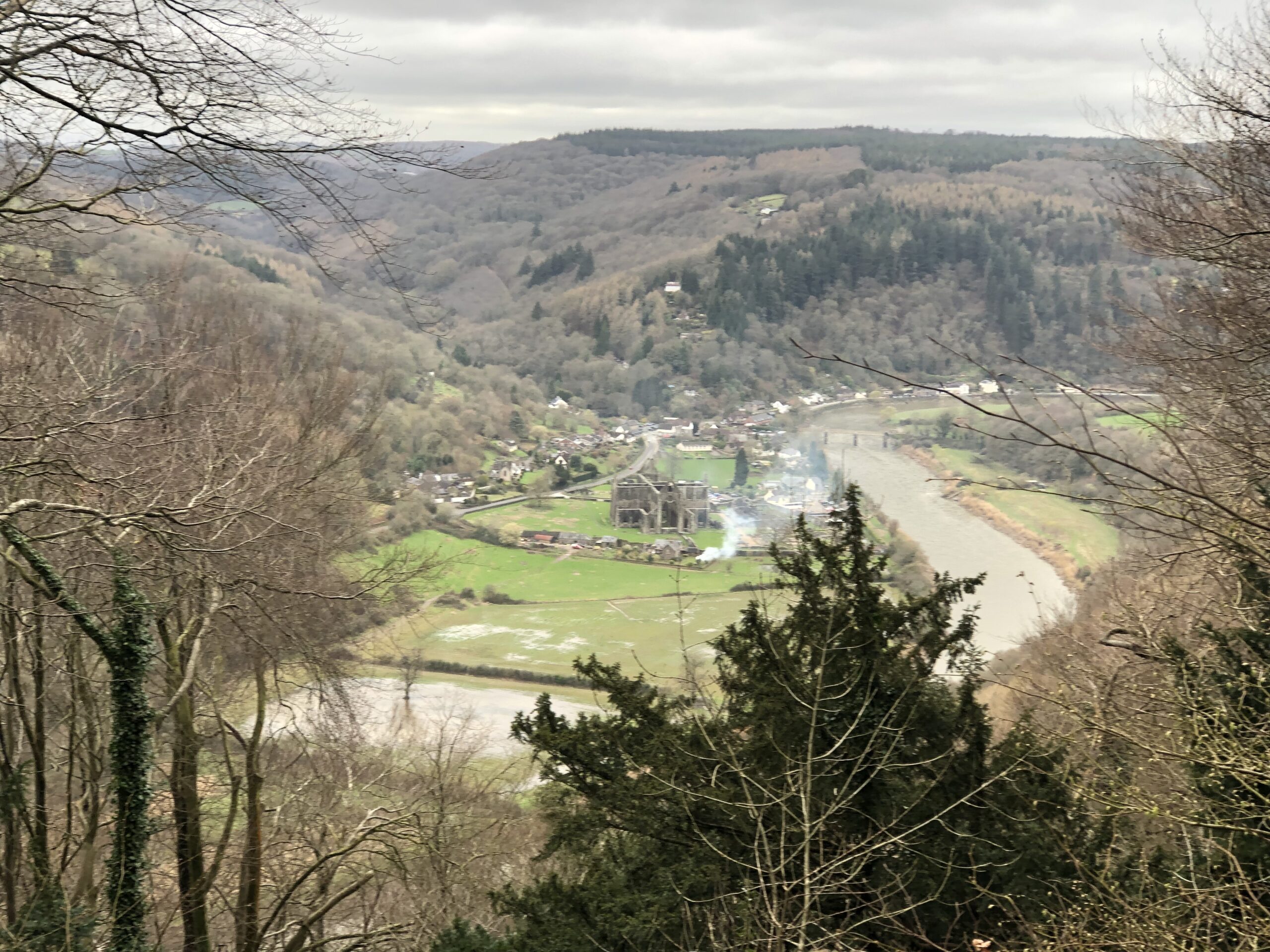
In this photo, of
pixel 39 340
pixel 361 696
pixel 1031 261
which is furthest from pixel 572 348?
pixel 39 340

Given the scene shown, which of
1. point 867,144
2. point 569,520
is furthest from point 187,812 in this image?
point 867,144

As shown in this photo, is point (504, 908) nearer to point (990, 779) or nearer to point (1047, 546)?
point (990, 779)

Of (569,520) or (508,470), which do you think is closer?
(569,520)

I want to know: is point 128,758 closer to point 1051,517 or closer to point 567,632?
point 567,632

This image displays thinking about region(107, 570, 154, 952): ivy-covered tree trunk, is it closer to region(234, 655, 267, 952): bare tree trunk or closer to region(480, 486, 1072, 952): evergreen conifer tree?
region(234, 655, 267, 952): bare tree trunk

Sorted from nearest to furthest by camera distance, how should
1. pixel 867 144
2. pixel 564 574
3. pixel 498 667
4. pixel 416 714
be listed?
1. pixel 416 714
2. pixel 498 667
3. pixel 564 574
4. pixel 867 144
